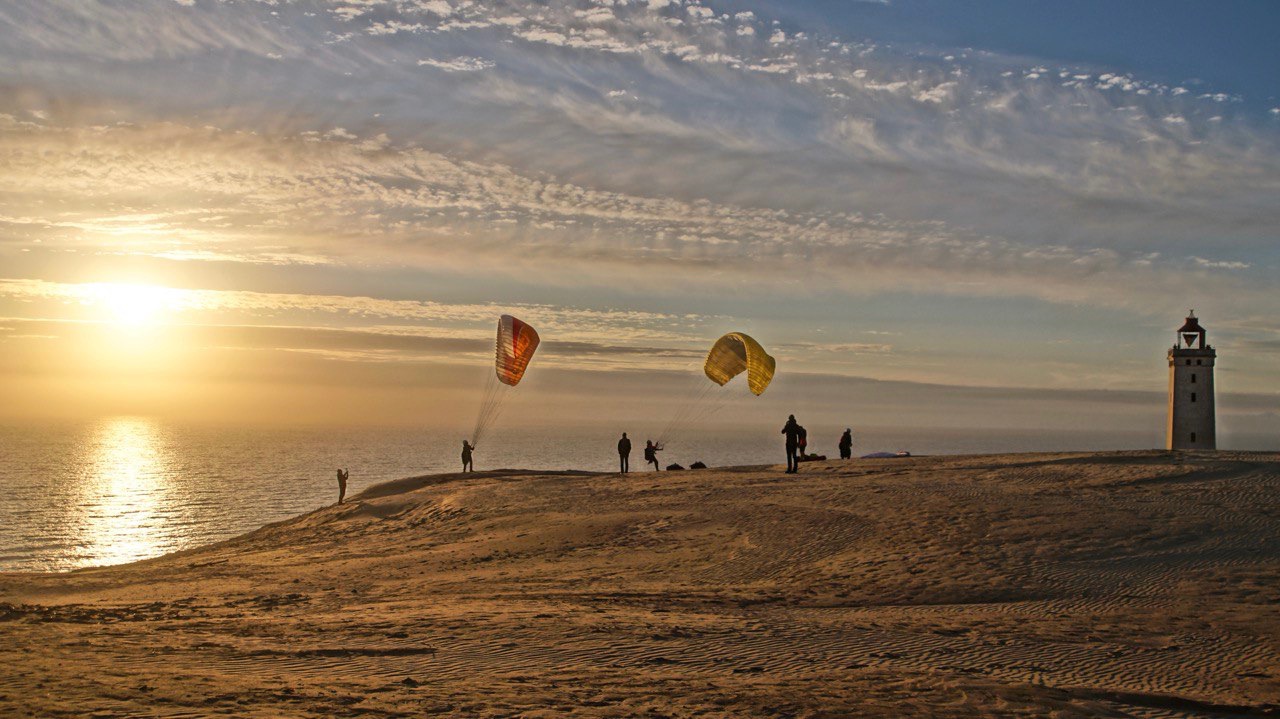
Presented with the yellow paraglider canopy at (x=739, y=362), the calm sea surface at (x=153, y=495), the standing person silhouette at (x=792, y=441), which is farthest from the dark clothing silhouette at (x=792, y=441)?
the calm sea surface at (x=153, y=495)

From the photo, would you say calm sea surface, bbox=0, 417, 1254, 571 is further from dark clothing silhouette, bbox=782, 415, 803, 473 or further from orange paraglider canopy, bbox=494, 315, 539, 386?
dark clothing silhouette, bbox=782, 415, 803, 473

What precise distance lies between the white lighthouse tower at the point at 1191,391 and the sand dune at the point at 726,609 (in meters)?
14.6

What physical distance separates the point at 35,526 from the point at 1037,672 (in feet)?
172

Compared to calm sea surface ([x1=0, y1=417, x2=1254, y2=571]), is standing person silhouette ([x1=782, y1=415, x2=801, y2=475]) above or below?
above

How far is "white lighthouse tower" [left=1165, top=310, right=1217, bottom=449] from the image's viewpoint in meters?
39.1

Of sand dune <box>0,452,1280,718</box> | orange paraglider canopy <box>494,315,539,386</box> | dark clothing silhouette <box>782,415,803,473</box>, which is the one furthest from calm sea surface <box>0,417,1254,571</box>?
dark clothing silhouette <box>782,415,803,473</box>

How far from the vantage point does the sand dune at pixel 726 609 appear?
352 inches

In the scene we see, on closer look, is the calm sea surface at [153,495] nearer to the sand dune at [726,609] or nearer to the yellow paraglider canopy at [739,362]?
the sand dune at [726,609]

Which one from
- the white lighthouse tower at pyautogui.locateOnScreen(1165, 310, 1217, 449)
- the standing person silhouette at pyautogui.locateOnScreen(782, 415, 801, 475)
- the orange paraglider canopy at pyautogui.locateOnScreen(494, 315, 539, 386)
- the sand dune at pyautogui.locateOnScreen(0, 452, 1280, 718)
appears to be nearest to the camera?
the sand dune at pyautogui.locateOnScreen(0, 452, 1280, 718)

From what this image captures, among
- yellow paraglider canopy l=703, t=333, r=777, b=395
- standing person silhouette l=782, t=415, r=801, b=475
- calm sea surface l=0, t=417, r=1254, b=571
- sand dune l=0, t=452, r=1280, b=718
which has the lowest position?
calm sea surface l=0, t=417, r=1254, b=571

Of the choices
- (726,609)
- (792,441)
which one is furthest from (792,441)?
(726,609)

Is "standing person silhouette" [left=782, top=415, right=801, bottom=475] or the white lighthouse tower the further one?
the white lighthouse tower

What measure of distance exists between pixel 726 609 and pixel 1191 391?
34.8m

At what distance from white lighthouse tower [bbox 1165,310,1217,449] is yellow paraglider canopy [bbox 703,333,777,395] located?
61.9 feet
